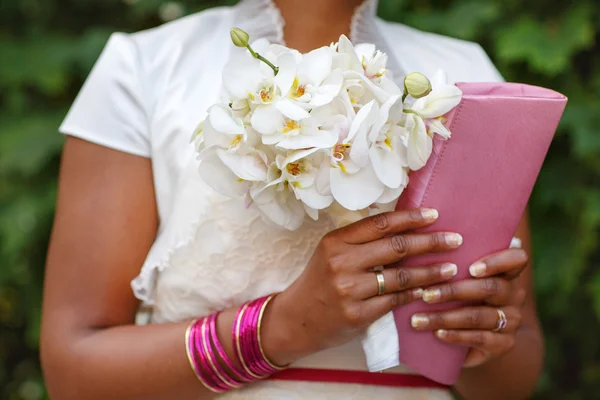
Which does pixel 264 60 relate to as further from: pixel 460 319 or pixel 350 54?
pixel 460 319

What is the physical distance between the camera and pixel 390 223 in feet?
3.34

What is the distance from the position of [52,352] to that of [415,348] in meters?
0.60

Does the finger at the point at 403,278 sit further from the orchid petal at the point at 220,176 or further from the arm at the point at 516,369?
the arm at the point at 516,369

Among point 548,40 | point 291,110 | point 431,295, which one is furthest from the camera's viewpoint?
point 548,40

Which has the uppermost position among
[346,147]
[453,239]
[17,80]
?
[346,147]

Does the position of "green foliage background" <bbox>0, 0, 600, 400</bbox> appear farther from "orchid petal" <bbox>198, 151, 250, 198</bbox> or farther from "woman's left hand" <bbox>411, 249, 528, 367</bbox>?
"orchid petal" <bbox>198, 151, 250, 198</bbox>

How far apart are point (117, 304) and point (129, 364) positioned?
0.36ft

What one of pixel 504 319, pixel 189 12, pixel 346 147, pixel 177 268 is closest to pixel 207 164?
pixel 346 147

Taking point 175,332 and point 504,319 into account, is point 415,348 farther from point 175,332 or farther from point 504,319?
point 175,332

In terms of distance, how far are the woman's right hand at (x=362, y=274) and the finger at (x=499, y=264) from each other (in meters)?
0.05

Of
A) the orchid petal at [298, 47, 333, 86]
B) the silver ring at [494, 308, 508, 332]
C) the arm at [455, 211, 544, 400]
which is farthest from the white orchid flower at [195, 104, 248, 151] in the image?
the arm at [455, 211, 544, 400]

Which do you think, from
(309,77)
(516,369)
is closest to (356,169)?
(309,77)

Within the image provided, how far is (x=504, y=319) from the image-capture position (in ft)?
3.83

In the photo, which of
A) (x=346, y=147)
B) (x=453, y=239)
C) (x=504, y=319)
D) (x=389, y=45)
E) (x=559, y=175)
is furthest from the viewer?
(x=559, y=175)
